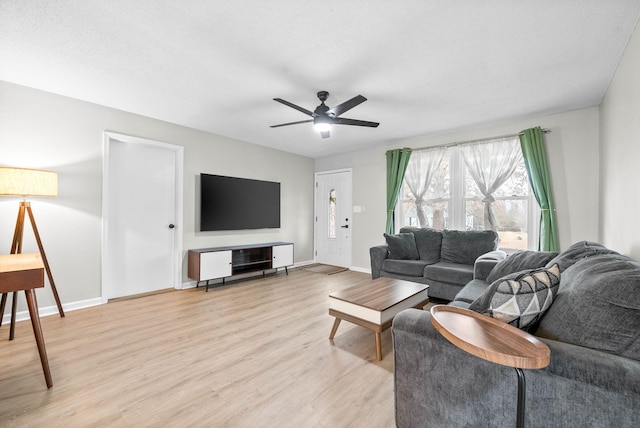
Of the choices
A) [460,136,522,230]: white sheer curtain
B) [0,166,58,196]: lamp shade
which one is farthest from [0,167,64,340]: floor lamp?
[460,136,522,230]: white sheer curtain

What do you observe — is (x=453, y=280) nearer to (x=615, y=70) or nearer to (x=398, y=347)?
(x=398, y=347)

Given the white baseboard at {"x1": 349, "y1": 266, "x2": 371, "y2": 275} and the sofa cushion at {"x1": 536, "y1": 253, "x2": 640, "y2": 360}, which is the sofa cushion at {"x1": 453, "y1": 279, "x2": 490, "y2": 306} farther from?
the white baseboard at {"x1": 349, "y1": 266, "x2": 371, "y2": 275}

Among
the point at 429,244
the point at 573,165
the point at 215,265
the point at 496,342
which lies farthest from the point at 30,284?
the point at 573,165

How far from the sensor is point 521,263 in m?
2.48

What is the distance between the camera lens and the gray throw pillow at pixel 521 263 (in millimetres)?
2404

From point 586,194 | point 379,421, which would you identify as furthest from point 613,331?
point 586,194

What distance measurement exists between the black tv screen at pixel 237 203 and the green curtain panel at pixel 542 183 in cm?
411

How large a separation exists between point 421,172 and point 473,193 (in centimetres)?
90

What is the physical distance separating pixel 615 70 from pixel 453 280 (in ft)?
8.21

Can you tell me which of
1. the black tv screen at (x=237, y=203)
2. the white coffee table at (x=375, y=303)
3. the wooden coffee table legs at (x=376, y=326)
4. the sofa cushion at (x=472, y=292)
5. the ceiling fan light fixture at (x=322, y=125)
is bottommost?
the wooden coffee table legs at (x=376, y=326)

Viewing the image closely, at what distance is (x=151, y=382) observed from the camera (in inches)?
72.8

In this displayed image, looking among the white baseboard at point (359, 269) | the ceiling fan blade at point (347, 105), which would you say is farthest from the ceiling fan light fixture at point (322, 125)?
the white baseboard at point (359, 269)

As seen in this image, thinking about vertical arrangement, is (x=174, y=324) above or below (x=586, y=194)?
below

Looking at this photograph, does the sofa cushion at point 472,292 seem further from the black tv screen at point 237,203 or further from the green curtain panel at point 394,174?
the black tv screen at point 237,203
